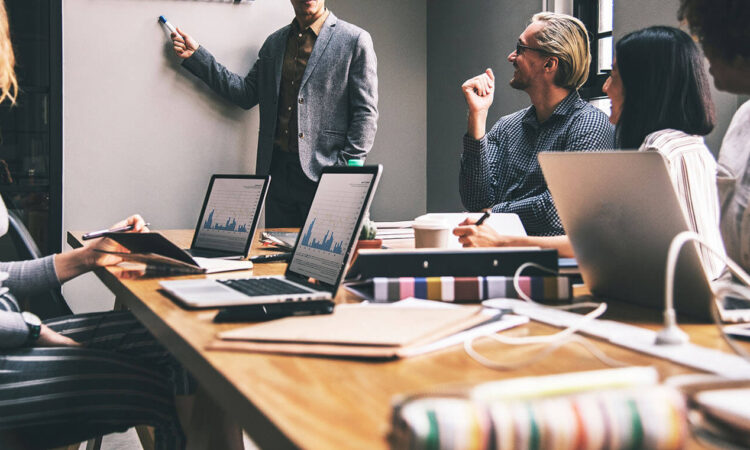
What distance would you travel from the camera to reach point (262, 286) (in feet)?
3.54

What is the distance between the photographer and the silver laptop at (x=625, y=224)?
0.81 meters

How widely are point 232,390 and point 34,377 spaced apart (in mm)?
611

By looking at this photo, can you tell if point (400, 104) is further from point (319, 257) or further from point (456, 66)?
point (319, 257)

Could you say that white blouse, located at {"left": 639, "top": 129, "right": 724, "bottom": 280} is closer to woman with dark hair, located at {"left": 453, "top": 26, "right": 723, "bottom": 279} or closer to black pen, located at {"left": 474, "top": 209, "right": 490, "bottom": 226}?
woman with dark hair, located at {"left": 453, "top": 26, "right": 723, "bottom": 279}

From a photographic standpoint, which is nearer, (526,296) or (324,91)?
(526,296)

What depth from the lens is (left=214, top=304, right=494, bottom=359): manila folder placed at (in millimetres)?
676

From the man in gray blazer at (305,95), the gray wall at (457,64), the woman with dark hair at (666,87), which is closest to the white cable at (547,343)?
the woman with dark hair at (666,87)

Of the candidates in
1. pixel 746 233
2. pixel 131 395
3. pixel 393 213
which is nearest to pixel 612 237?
pixel 746 233

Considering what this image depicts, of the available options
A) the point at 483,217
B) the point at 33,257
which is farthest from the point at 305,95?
the point at 483,217

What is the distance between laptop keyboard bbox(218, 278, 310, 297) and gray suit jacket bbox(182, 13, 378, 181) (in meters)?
1.68

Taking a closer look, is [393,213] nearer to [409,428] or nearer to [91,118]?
[91,118]

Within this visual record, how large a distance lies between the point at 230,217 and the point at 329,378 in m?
1.24

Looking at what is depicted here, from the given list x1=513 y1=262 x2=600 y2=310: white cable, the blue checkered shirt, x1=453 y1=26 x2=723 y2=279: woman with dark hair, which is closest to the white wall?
the blue checkered shirt

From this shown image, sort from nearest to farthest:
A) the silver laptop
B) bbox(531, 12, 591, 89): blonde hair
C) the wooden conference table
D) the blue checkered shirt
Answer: the wooden conference table, the silver laptop, the blue checkered shirt, bbox(531, 12, 591, 89): blonde hair
